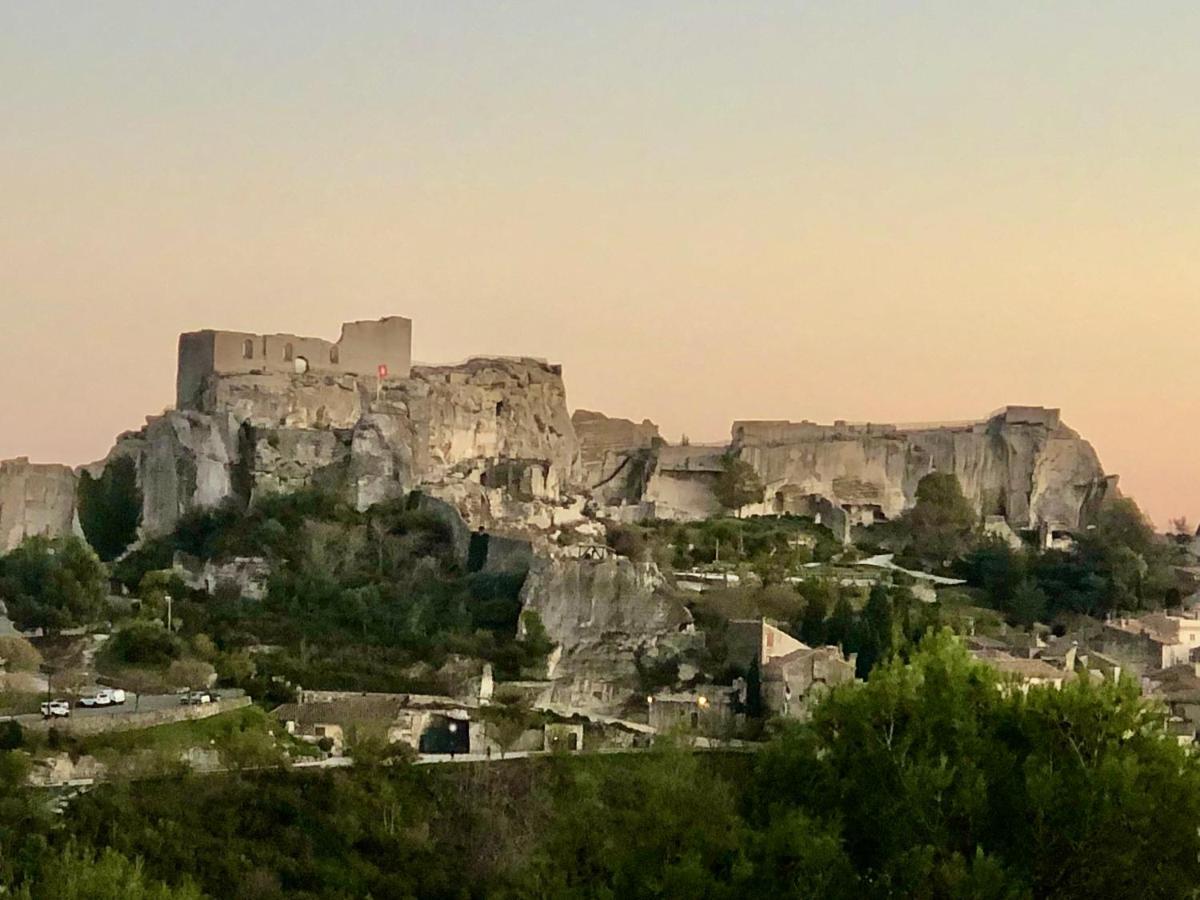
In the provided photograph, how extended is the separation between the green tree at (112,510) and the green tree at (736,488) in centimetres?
1293

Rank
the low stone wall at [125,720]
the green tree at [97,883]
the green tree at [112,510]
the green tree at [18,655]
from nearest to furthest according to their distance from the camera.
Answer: the green tree at [97,883]
the low stone wall at [125,720]
the green tree at [18,655]
the green tree at [112,510]

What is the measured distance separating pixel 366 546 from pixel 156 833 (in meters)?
12.5

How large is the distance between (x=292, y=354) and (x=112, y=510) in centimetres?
437

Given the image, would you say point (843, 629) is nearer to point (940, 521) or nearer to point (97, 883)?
point (940, 521)

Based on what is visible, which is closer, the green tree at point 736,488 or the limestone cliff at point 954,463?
the green tree at point 736,488

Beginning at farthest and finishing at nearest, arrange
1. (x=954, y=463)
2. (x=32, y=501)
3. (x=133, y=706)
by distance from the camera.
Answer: (x=954, y=463)
(x=32, y=501)
(x=133, y=706)

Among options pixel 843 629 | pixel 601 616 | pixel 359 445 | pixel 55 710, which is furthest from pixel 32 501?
pixel 843 629

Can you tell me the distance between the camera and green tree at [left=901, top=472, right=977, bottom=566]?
4347 cm

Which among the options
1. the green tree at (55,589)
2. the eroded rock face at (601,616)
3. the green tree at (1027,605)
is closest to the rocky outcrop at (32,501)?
the green tree at (55,589)

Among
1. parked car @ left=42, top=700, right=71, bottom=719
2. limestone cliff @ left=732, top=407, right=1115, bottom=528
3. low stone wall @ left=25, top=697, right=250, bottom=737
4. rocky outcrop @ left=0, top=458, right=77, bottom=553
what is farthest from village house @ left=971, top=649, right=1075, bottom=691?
rocky outcrop @ left=0, top=458, right=77, bottom=553

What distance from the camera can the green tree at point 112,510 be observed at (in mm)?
39188

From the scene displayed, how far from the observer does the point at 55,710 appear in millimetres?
27047

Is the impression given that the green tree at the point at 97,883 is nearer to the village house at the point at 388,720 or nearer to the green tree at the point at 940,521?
the village house at the point at 388,720

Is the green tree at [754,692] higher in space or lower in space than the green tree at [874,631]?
lower
